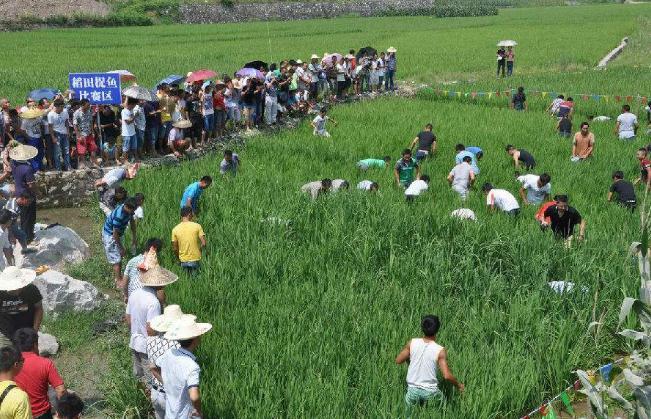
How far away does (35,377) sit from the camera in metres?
5.15

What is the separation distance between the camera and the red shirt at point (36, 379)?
16.8 ft

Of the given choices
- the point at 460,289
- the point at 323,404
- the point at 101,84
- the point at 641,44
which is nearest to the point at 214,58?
the point at 101,84

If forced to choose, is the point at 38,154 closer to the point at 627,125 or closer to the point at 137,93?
the point at 137,93

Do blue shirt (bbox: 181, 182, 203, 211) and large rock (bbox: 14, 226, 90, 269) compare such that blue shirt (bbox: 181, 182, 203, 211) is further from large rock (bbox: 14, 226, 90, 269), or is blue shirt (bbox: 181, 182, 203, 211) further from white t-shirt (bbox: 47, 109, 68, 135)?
white t-shirt (bbox: 47, 109, 68, 135)

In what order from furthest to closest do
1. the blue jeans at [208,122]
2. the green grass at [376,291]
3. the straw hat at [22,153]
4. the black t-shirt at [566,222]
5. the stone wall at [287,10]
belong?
the stone wall at [287,10]
the blue jeans at [208,122]
the straw hat at [22,153]
the black t-shirt at [566,222]
the green grass at [376,291]

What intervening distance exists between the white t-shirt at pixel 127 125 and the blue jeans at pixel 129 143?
67 mm

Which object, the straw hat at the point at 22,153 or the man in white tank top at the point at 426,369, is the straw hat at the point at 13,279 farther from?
the straw hat at the point at 22,153

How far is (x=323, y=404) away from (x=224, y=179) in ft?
23.9

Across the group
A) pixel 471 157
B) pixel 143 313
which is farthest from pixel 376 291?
pixel 471 157

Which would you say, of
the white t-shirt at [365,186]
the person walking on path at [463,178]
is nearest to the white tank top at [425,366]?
the white t-shirt at [365,186]

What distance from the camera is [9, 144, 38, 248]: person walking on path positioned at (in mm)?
9984

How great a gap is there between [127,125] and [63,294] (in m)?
5.36

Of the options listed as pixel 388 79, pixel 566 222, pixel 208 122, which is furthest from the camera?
pixel 388 79

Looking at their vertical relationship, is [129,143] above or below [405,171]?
above
